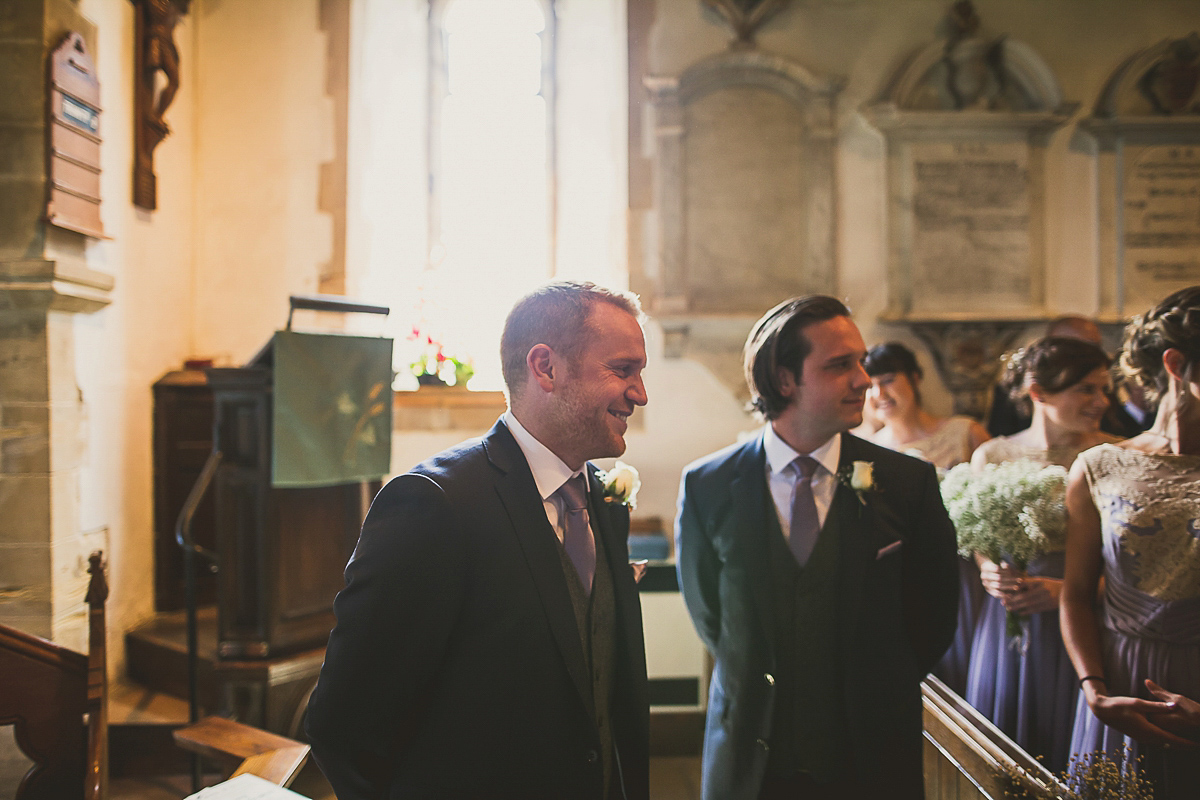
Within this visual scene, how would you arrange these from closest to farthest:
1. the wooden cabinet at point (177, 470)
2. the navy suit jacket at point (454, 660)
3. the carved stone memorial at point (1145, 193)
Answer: the navy suit jacket at point (454, 660) < the wooden cabinet at point (177, 470) < the carved stone memorial at point (1145, 193)

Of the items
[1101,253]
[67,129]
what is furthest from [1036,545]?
[67,129]

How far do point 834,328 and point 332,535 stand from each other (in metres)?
2.49

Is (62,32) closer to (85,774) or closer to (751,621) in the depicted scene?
(85,774)

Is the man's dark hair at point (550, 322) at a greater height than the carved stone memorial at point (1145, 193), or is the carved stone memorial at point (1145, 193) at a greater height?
the carved stone memorial at point (1145, 193)

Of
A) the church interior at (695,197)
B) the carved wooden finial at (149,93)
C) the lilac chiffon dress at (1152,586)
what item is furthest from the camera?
the church interior at (695,197)

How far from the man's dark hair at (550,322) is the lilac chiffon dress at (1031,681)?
1672 millimetres

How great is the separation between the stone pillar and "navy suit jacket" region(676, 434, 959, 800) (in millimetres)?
3089

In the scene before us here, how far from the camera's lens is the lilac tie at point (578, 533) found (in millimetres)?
1325

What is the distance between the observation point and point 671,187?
4840 mm

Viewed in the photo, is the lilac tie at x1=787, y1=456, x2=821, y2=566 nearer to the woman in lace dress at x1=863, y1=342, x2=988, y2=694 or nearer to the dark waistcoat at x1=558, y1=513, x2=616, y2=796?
the dark waistcoat at x1=558, y1=513, x2=616, y2=796

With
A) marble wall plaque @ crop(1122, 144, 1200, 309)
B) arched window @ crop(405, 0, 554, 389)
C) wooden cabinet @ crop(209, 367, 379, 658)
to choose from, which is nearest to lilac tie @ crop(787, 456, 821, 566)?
wooden cabinet @ crop(209, 367, 379, 658)

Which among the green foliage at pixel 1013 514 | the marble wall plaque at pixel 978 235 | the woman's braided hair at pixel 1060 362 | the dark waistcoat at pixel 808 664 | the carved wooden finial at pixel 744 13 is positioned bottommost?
the dark waistcoat at pixel 808 664

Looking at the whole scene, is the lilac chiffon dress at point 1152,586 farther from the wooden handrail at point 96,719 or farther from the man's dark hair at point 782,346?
the wooden handrail at point 96,719

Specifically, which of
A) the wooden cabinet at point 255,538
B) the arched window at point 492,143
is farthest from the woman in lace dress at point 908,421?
the arched window at point 492,143
